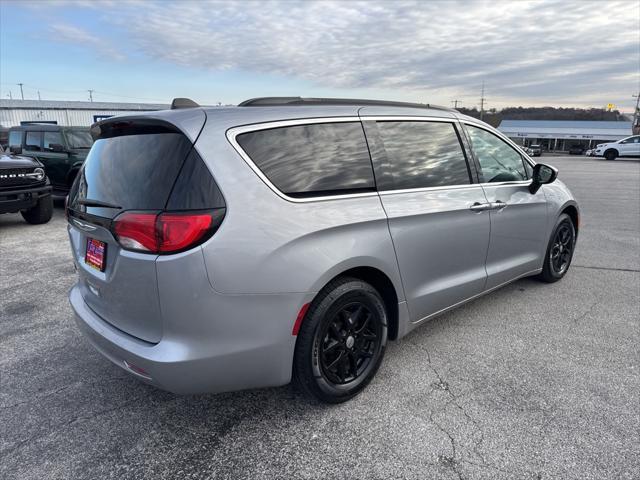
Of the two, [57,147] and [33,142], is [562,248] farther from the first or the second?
[33,142]

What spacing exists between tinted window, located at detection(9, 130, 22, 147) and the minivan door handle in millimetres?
11308

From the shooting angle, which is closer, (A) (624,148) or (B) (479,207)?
(B) (479,207)

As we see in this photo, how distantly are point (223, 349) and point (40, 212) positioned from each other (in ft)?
25.1

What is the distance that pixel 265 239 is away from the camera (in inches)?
85.0

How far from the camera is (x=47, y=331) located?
3.71m

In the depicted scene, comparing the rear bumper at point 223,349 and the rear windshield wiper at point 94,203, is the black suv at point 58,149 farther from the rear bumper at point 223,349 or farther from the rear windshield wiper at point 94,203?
the rear bumper at point 223,349

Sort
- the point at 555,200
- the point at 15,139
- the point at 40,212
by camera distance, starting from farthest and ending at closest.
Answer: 1. the point at 15,139
2. the point at 40,212
3. the point at 555,200

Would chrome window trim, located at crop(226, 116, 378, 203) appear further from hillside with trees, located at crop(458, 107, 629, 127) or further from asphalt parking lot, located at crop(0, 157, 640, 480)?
hillside with trees, located at crop(458, 107, 629, 127)

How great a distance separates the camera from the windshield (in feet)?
32.2

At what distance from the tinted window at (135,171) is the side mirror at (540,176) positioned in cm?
323

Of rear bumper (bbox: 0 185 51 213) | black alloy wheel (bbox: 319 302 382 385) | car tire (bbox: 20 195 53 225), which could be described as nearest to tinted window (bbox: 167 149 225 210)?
black alloy wheel (bbox: 319 302 382 385)

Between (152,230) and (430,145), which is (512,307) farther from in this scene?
(152,230)

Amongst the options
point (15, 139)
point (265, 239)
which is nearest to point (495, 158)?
point (265, 239)

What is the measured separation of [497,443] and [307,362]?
1.10 metres
